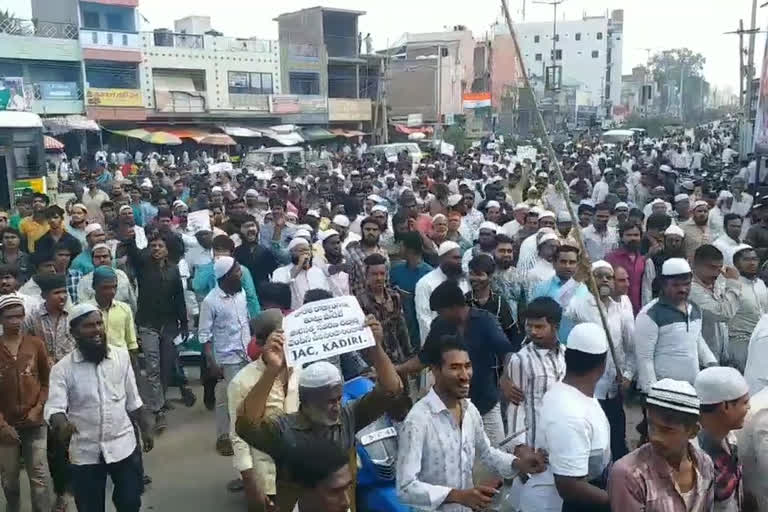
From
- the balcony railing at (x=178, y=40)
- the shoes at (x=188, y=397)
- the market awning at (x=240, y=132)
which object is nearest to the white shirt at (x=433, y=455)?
the shoes at (x=188, y=397)

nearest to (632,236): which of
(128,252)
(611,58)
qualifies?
(128,252)

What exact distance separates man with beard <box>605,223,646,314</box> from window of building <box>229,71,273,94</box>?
1321 inches

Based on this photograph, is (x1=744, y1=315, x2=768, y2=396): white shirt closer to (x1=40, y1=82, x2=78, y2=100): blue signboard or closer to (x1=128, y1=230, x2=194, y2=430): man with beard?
(x1=128, y1=230, x2=194, y2=430): man with beard

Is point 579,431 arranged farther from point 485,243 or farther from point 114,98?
point 114,98

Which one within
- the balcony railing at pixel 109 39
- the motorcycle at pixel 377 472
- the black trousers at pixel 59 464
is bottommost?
the black trousers at pixel 59 464

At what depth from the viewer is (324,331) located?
332 cm

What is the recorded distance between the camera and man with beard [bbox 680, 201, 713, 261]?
27.1 ft

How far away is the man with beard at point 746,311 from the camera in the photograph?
18.1 ft

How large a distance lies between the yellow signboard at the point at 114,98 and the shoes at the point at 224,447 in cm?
2921

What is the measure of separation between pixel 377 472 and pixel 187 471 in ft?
8.50

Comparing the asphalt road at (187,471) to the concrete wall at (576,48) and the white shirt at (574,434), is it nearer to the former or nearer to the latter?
the white shirt at (574,434)

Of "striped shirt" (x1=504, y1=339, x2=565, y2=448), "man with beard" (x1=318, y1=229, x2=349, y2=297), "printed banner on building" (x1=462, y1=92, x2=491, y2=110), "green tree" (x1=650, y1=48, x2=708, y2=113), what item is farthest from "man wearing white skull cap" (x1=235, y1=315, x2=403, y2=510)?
"green tree" (x1=650, y1=48, x2=708, y2=113)

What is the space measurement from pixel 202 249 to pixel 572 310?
4243 mm

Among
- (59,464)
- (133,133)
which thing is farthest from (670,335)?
(133,133)
